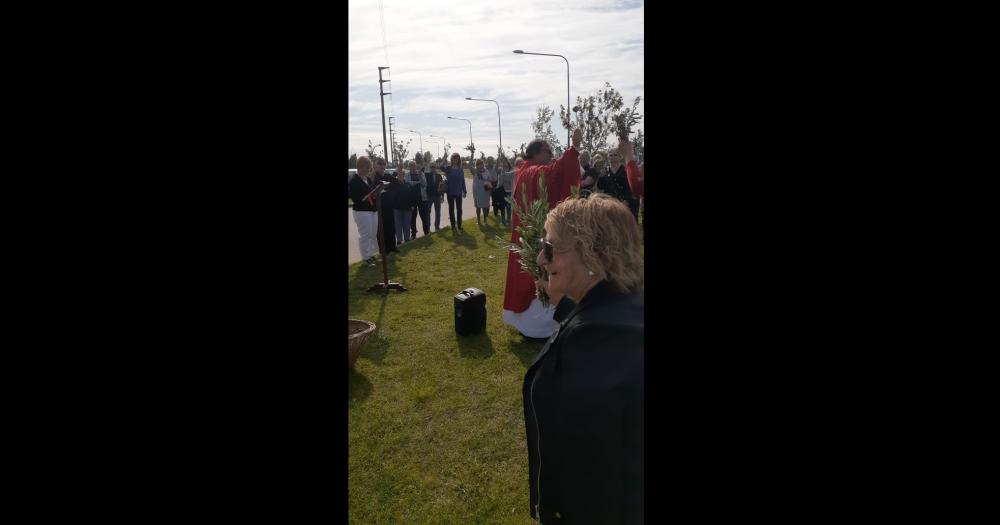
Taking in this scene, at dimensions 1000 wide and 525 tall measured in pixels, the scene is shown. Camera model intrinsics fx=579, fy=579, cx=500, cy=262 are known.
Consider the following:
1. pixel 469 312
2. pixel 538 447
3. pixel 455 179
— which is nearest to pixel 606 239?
pixel 538 447

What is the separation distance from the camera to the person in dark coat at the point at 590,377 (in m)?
1.52

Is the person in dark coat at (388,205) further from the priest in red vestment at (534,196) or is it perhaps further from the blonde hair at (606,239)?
the blonde hair at (606,239)

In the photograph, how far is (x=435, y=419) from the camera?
4.48 meters

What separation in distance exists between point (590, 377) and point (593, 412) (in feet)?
0.30

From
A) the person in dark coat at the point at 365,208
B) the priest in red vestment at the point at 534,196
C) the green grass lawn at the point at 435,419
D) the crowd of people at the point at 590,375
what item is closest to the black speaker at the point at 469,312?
the green grass lawn at the point at 435,419

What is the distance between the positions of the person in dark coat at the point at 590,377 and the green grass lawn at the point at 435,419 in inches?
67.5

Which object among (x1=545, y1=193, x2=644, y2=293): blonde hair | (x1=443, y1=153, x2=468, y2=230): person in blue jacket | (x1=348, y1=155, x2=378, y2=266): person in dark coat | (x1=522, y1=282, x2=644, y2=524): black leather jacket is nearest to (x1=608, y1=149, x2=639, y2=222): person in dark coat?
(x1=348, y1=155, x2=378, y2=266): person in dark coat
